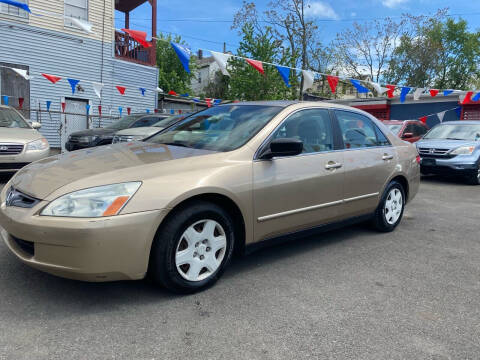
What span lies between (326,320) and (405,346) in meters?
0.50

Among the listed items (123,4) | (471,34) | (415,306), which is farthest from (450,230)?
(471,34)

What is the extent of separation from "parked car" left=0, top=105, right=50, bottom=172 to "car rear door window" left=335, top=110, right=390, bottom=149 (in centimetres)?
540

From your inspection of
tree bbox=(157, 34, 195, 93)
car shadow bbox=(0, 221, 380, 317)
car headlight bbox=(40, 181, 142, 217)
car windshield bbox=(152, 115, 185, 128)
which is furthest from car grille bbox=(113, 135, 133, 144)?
tree bbox=(157, 34, 195, 93)

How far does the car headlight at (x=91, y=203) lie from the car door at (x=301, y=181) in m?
1.12

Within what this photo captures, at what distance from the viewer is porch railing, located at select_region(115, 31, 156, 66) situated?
16578mm

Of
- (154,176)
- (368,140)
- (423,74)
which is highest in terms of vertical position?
(423,74)

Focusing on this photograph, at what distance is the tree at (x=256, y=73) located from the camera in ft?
77.0

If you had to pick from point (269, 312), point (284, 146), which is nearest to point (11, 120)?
point (284, 146)

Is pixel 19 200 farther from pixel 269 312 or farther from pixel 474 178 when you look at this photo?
pixel 474 178

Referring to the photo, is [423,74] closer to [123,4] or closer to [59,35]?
[123,4]

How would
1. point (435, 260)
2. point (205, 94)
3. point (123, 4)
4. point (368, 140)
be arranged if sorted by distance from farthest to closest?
point (205, 94) → point (123, 4) → point (368, 140) → point (435, 260)

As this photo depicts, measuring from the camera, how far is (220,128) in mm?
3834

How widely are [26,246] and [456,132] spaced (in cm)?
1061

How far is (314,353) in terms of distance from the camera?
2316 millimetres
